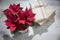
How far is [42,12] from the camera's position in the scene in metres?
0.90

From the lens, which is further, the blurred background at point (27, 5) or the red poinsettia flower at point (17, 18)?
the blurred background at point (27, 5)

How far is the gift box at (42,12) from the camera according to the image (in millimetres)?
883

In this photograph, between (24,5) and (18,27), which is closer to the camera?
(18,27)

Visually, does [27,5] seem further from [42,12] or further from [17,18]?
[17,18]

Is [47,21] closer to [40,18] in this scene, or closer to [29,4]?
[40,18]

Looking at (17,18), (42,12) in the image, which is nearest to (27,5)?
(42,12)

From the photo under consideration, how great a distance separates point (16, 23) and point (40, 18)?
196 mm

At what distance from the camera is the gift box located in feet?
2.90

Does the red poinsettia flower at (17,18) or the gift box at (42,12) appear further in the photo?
the gift box at (42,12)

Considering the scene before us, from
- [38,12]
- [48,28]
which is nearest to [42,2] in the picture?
[38,12]

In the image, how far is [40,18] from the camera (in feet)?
2.89

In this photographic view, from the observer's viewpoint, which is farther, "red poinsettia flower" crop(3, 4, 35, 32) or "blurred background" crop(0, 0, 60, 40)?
"blurred background" crop(0, 0, 60, 40)

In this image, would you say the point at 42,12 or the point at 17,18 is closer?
the point at 17,18

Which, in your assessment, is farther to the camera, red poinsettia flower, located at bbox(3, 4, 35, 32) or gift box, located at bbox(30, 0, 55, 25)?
gift box, located at bbox(30, 0, 55, 25)
